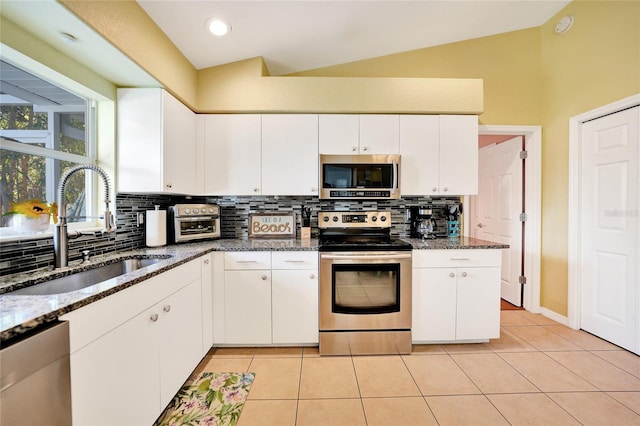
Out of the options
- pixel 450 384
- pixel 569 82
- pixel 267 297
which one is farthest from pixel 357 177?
pixel 569 82

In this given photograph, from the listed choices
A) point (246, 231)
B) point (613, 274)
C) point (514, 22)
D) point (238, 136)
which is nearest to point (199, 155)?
point (238, 136)

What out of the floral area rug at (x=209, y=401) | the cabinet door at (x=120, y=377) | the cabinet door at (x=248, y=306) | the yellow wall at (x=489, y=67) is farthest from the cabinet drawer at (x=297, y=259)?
the yellow wall at (x=489, y=67)

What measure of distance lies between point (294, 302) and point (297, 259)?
35 cm

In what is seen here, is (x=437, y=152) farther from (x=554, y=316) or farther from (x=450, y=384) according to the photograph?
(x=554, y=316)

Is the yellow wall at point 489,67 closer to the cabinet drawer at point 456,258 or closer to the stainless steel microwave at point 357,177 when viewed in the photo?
the stainless steel microwave at point 357,177

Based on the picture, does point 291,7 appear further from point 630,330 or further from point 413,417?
point 630,330

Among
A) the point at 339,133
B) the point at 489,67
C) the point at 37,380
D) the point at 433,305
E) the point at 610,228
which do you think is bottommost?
the point at 433,305

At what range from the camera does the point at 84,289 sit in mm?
1053

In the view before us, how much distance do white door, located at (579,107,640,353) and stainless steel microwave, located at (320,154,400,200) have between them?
1767 millimetres

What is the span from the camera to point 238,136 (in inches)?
94.9

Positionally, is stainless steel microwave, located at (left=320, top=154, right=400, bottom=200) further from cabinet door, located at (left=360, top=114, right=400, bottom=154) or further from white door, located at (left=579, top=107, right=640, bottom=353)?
white door, located at (left=579, top=107, right=640, bottom=353)

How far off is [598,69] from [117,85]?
3.94m

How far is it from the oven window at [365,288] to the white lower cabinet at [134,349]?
1.06 m

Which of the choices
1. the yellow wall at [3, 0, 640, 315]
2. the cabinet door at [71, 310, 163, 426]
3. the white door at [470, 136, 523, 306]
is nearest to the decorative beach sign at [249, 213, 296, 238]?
the yellow wall at [3, 0, 640, 315]
